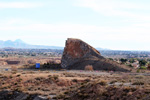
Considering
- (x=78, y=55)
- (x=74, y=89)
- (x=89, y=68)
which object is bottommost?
(x=74, y=89)

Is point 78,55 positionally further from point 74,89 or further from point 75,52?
point 74,89

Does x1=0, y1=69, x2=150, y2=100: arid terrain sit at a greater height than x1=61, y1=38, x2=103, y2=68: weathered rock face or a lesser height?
lesser

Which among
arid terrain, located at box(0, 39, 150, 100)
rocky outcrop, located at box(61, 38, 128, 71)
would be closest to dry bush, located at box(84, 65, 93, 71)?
arid terrain, located at box(0, 39, 150, 100)

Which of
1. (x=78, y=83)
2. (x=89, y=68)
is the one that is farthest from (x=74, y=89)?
(x=89, y=68)

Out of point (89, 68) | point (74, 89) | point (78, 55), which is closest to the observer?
point (74, 89)

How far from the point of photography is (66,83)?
31031 millimetres

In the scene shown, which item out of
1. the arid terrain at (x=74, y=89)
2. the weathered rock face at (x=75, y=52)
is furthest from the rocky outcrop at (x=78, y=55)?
the arid terrain at (x=74, y=89)

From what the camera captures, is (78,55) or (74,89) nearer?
(74,89)

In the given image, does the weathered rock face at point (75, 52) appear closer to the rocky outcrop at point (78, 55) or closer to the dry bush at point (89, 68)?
the rocky outcrop at point (78, 55)

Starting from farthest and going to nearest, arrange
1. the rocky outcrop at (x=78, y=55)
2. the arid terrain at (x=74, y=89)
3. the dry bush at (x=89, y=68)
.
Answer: the rocky outcrop at (x=78, y=55)
the dry bush at (x=89, y=68)
the arid terrain at (x=74, y=89)

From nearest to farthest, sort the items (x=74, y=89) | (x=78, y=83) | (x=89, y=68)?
(x=74, y=89) < (x=78, y=83) < (x=89, y=68)

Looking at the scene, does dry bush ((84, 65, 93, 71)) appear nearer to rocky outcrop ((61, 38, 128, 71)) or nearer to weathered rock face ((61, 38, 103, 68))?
rocky outcrop ((61, 38, 128, 71))

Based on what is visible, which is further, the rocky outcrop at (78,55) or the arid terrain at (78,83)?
the rocky outcrop at (78,55)

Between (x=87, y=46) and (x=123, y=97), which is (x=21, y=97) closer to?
(x=123, y=97)
